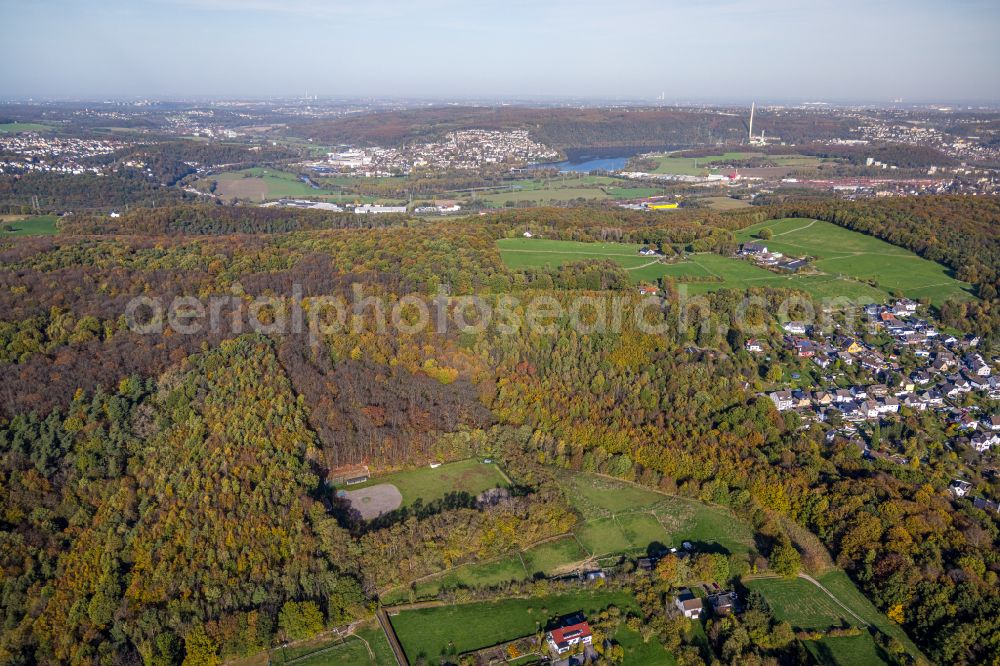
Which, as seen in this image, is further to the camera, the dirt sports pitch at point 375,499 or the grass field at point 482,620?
the dirt sports pitch at point 375,499

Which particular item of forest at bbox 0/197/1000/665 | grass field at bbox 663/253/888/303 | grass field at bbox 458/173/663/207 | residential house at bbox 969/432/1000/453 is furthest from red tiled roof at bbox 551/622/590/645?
grass field at bbox 458/173/663/207

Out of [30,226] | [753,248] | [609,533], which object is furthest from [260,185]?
[609,533]

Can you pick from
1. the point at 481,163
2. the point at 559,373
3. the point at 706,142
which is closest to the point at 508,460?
the point at 559,373

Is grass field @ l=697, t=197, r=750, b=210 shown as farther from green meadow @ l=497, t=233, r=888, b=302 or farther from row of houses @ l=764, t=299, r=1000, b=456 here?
row of houses @ l=764, t=299, r=1000, b=456

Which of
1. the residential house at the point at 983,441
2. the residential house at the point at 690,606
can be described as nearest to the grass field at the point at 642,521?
the residential house at the point at 690,606

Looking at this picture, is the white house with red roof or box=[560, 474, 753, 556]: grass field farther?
box=[560, 474, 753, 556]: grass field

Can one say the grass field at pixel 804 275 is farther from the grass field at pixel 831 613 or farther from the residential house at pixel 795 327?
the grass field at pixel 831 613

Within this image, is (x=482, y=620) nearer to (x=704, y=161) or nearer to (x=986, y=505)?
(x=986, y=505)
